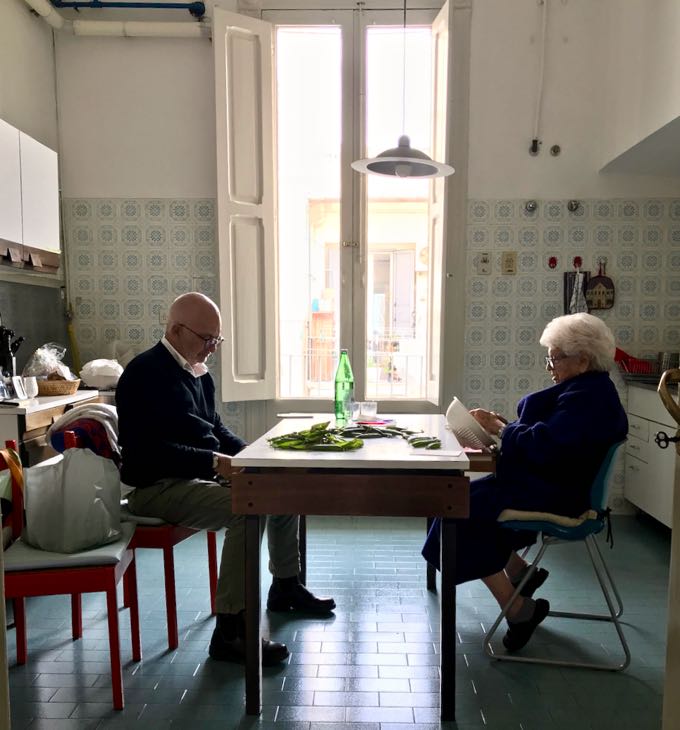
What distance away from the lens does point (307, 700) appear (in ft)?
6.16

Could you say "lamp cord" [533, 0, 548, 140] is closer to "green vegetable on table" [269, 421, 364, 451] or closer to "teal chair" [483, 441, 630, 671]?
"teal chair" [483, 441, 630, 671]

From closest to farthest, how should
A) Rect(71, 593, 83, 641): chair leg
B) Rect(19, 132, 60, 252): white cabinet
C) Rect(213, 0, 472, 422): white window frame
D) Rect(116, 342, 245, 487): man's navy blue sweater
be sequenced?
Rect(116, 342, 245, 487): man's navy blue sweater < Rect(71, 593, 83, 641): chair leg < Rect(19, 132, 60, 252): white cabinet < Rect(213, 0, 472, 422): white window frame

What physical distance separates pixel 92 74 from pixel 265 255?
1.58 metres

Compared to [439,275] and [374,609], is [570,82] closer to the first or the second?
[439,275]

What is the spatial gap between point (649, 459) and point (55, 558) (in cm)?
306

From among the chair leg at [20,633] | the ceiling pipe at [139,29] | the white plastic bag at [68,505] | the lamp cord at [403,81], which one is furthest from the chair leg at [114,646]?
the ceiling pipe at [139,29]

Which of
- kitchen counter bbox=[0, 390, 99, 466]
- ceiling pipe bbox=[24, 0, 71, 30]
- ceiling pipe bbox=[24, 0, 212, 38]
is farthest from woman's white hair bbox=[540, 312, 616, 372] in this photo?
ceiling pipe bbox=[24, 0, 71, 30]

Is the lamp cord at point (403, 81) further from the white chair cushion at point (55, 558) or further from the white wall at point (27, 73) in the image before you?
the white chair cushion at point (55, 558)

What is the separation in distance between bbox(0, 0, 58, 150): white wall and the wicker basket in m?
1.49

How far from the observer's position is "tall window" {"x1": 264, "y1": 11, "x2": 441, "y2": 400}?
3.77m

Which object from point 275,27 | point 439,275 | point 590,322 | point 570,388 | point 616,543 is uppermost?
point 275,27

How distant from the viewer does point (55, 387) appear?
120 inches

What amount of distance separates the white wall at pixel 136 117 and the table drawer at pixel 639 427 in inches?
115

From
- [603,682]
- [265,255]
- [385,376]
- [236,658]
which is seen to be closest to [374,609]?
[236,658]
